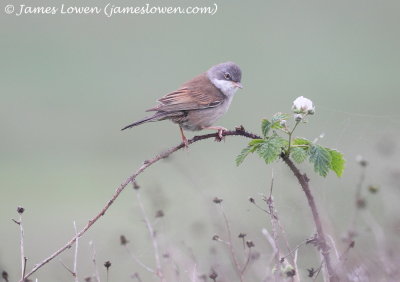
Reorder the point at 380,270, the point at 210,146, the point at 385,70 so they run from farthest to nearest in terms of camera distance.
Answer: the point at 385,70, the point at 210,146, the point at 380,270

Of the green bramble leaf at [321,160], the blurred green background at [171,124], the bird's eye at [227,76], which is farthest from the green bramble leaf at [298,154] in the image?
the bird's eye at [227,76]

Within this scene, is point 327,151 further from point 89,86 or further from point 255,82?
point 89,86

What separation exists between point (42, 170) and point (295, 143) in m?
16.8

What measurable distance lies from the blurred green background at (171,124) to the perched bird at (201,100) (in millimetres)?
387

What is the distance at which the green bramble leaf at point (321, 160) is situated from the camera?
4191 mm

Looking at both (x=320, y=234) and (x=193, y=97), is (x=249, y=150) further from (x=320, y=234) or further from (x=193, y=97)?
(x=193, y=97)

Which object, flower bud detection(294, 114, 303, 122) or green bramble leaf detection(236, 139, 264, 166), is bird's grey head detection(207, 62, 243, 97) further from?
flower bud detection(294, 114, 303, 122)

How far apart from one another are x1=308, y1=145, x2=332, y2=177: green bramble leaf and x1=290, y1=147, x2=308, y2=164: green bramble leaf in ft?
0.12

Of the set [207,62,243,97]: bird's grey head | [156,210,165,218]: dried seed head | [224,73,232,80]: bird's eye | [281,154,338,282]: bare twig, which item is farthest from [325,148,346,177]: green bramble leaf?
[224,73,232,80]: bird's eye

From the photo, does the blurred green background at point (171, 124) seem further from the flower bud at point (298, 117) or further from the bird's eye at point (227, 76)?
the bird's eye at point (227, 76)

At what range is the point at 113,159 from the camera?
20.7m

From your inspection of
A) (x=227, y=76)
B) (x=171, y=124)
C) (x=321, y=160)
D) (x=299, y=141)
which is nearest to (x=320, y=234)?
(x=321, y=160)

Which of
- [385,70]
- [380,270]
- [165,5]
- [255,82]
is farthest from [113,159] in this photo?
[380,270]

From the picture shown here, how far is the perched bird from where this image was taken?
21.2 ft
